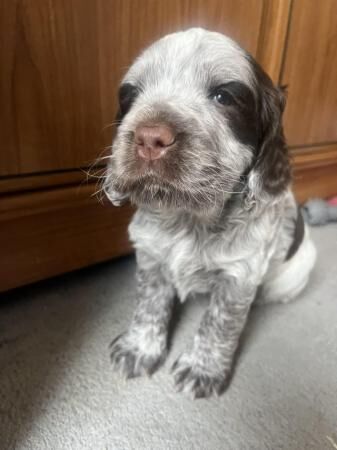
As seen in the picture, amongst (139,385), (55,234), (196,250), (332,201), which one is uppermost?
(196,250)

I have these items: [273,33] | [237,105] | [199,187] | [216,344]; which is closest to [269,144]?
[237,105]

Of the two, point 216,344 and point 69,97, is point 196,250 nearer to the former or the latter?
point 216,344

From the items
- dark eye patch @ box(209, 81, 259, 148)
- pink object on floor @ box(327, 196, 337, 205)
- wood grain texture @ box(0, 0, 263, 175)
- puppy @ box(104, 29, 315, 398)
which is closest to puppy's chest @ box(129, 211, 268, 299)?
puppy @ box(104, 29, 315, 398)

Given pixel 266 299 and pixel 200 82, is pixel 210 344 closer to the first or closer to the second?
pixel 266 299

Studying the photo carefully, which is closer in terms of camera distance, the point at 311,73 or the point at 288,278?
the point at 288,278

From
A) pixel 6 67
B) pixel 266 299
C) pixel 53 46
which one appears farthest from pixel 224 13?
pixel 266 299
